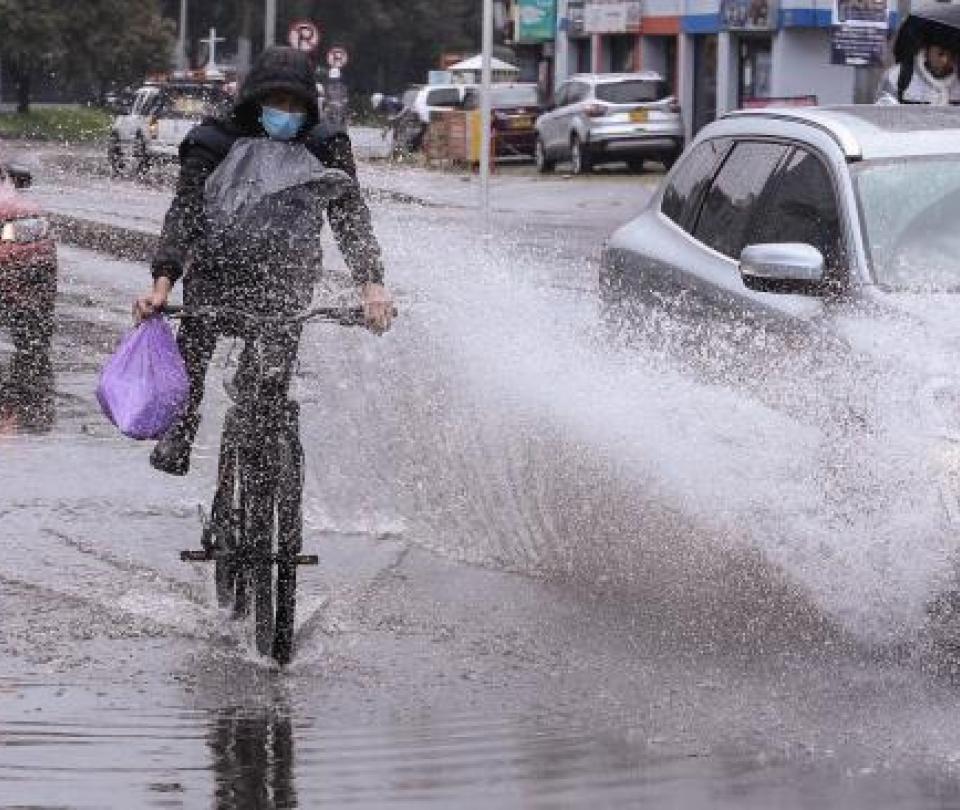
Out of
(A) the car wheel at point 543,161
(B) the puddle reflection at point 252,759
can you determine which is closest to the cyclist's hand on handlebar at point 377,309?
(B) the puddle reflection at point 252,759

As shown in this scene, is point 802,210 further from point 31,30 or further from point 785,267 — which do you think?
point 31,30

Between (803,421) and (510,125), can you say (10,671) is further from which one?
(510,125)

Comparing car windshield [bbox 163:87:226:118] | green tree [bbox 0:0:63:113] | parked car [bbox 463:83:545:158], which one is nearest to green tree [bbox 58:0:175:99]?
green tree [bbox 0:0:63:113]

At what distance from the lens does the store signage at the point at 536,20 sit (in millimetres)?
64562

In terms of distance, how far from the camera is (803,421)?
7.91m

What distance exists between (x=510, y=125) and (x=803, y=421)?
1748 inches

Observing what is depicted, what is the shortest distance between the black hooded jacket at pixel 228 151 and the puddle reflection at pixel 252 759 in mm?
1516

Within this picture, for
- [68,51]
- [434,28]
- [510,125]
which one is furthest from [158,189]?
[434,28]

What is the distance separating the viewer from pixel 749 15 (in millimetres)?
49969

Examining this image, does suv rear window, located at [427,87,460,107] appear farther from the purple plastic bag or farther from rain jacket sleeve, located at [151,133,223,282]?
the purple plastic bag

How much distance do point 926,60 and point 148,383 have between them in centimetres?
959

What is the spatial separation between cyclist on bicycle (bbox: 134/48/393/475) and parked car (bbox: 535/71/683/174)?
3752cm

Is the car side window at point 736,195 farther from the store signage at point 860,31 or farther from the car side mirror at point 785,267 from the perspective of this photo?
the store signage at point 860,31

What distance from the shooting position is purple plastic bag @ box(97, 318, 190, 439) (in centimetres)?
782
